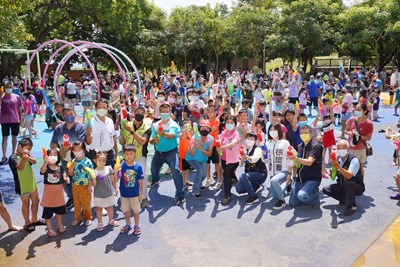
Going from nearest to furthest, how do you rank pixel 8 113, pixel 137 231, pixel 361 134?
pixel 137 231 < pixel 361 134 < pixel 8 113

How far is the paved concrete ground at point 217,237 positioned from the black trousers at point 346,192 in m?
0.20

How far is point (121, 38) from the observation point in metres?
34.7

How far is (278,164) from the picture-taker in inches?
280

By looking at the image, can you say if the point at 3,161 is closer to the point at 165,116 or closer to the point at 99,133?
the point at 99,133

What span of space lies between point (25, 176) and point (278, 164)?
407cm

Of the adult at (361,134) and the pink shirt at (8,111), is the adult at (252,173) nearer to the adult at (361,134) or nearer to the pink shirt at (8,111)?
the adult at (361,134)

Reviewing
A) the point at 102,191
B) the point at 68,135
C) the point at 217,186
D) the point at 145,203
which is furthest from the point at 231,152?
the point at 68,135

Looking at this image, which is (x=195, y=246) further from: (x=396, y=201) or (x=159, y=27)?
(x=159, y=27)

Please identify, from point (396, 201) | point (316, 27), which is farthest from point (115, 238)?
point (316, 27)

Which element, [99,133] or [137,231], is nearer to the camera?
[137,231]

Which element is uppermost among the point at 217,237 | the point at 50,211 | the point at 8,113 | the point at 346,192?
the point at 8,113

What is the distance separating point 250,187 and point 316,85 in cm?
1011

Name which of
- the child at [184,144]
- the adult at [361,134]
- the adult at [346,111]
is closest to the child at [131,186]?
the child at [184,144]

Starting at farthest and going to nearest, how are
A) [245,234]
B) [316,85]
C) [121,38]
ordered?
[121,38] → [316,85] → [245,234]
